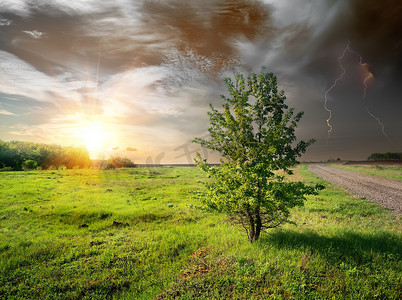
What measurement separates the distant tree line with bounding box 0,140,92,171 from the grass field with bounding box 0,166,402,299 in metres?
82.6

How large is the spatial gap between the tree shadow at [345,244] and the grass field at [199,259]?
46 millimetres

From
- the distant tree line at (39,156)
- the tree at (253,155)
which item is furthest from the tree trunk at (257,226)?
the distant tree line at (39,156)

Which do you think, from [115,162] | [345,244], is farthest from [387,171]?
[115,162]

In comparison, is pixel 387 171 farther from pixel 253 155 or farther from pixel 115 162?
pixel 115 162

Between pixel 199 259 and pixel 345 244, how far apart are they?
6519 mm

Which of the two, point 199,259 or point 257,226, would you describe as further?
point 257,226

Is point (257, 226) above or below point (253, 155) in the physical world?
below

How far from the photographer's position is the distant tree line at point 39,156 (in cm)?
8356

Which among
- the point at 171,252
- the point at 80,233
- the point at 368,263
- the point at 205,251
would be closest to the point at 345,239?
the point at 368,263

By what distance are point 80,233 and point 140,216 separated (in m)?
4.51

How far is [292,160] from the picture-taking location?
927 cm

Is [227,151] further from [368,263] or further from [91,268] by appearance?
[91,268]

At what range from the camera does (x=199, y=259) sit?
29.5ft

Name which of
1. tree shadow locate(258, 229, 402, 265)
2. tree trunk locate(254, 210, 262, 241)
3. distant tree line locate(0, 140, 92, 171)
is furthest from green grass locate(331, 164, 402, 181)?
distant tree line locate(0, 140, 92, 171)
